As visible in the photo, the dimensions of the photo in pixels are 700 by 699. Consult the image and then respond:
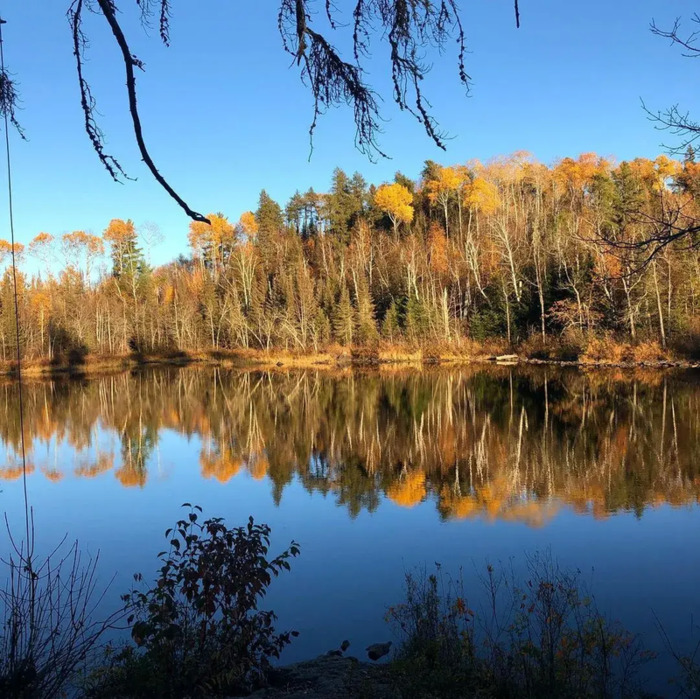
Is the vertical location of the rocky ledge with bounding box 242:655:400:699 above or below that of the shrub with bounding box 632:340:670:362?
below

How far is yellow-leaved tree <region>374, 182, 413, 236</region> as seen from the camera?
58750 mm

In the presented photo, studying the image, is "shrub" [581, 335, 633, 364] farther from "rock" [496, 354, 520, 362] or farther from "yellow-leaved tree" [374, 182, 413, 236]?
"yellow-leaved tree" [374, 182, 413, 236]

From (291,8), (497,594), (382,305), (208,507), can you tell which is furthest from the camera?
(382,305)

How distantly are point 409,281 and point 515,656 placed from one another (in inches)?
1546

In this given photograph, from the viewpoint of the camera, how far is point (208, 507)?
1115 cm

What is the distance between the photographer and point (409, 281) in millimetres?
43281

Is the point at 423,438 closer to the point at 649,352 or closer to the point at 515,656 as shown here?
the point at 515,656

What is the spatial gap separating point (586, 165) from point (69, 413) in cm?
5112

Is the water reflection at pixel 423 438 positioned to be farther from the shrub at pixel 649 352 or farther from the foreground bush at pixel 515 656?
the foreground bush at pixel 515 656

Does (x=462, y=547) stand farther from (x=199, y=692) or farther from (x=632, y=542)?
(x=199, y=692)

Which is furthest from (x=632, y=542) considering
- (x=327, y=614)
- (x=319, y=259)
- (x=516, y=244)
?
(x=319, y=259)

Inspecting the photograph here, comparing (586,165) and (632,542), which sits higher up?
(586,165)

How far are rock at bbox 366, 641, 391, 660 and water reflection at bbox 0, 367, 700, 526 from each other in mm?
4334

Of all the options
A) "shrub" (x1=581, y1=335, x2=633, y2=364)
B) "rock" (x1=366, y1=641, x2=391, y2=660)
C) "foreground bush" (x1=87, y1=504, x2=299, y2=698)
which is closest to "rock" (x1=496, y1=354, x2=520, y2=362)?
"shrub" (x1=581, y1=335, x2=633, y2=364)
